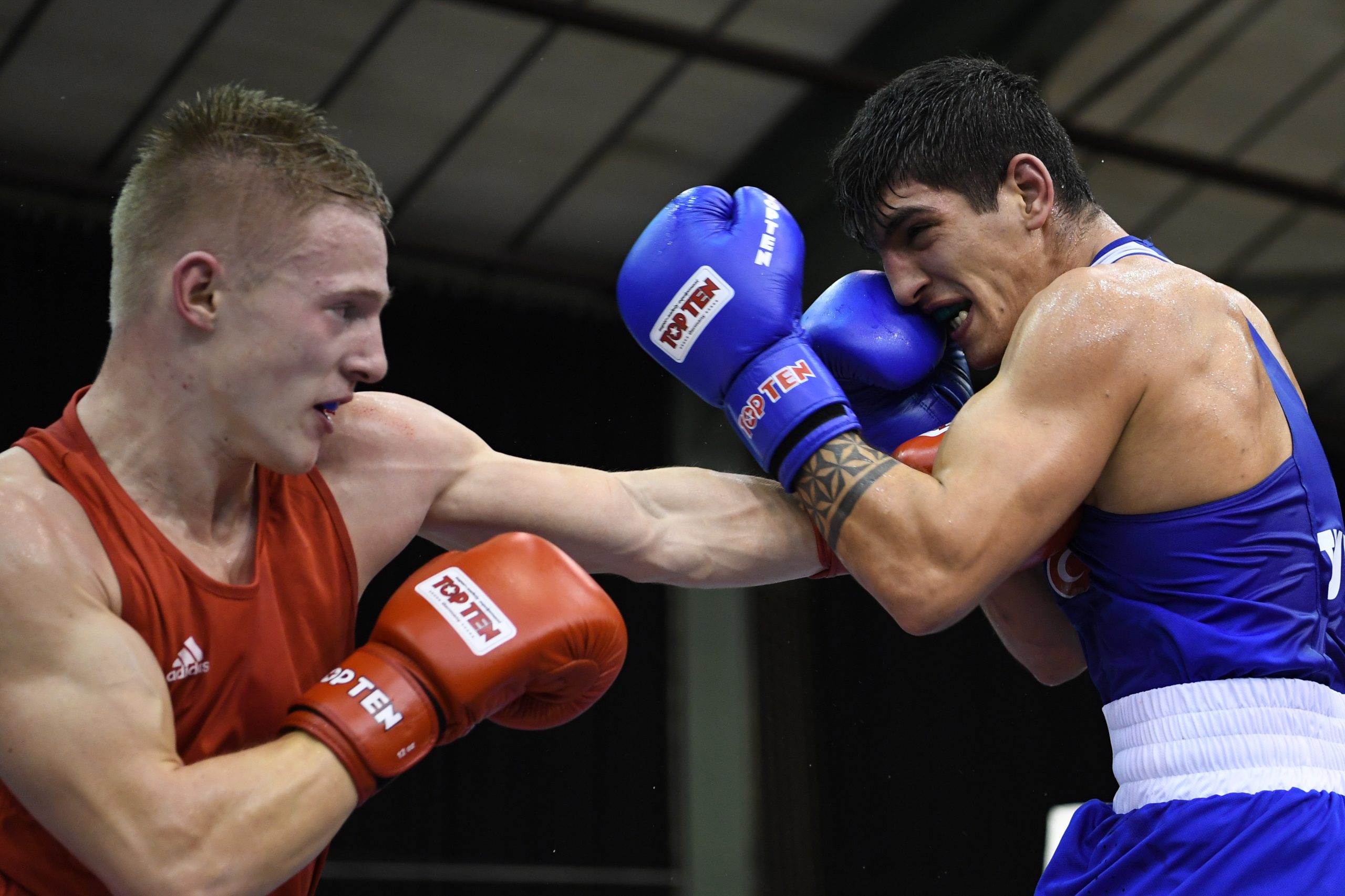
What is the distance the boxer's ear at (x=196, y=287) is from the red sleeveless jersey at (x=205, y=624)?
192 millimetres

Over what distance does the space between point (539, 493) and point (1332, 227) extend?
8474mm

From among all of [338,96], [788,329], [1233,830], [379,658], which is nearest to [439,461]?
[379,658]

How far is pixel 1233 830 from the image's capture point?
182cm

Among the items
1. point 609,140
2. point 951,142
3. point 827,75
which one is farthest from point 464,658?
point 609,140

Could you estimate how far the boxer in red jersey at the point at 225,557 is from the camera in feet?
5.16

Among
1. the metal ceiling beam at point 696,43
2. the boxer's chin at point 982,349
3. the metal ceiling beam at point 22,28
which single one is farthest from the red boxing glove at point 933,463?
the metal ceiling beam at point 22,28

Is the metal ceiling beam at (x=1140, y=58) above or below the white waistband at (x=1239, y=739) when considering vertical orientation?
A: above

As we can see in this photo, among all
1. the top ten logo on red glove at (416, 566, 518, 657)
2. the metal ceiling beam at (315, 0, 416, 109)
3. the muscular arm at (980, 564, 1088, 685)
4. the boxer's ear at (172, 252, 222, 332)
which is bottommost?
the metal ceiling beam at (315, 0, 416, 109)

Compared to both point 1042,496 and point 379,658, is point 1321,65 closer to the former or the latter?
point 1042,496

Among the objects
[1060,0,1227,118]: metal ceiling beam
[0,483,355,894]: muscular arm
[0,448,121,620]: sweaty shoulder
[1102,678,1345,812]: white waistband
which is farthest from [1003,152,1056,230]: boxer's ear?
[1060,0,1227,118]: metal ceiling beam

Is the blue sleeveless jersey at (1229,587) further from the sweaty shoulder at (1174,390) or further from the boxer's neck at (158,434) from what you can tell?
the boxer's neck at (158,434)

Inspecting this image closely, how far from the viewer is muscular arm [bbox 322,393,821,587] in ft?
6.77

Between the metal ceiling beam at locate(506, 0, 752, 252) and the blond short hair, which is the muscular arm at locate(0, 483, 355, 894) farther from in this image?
the metal ceiling beam at locate(506, 0, 752, 252)

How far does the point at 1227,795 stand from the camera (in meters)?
1.86
